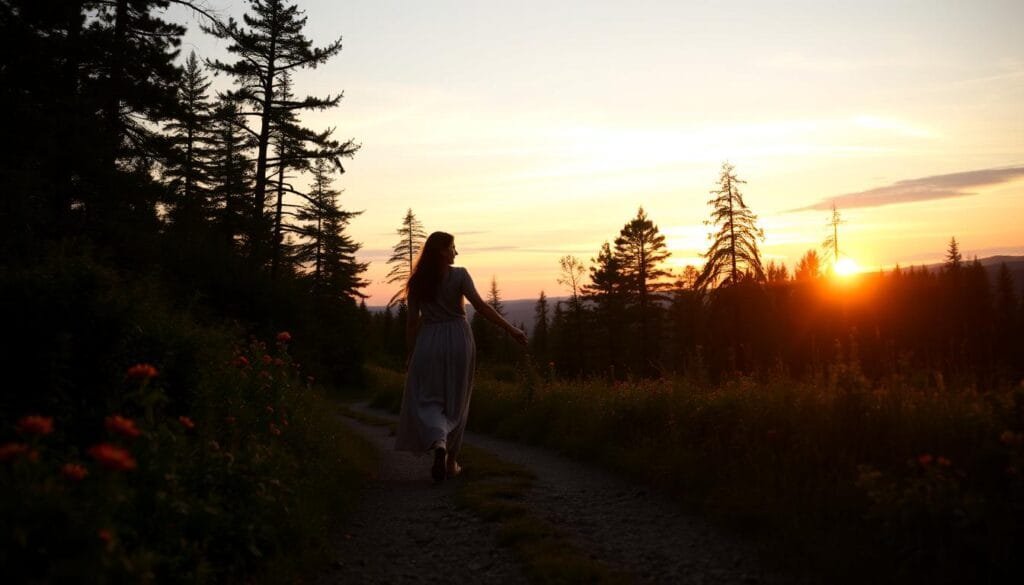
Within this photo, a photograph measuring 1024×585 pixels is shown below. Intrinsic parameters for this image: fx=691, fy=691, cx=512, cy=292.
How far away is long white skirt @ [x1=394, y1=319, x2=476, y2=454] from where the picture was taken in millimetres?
7723

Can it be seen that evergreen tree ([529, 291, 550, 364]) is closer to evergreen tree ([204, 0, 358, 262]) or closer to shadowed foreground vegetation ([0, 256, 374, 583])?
evergreen tree ([204, 0, 358, 262])

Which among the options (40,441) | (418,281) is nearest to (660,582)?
(40,441)

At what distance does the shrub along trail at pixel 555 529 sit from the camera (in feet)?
15.0

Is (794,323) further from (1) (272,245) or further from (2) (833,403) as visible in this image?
(2) (833,403)

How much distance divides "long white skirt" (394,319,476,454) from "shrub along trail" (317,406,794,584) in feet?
1.81

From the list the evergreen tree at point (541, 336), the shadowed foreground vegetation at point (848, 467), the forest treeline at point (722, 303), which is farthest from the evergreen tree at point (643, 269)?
the shadowed foreground vegetation at point (848, 467)

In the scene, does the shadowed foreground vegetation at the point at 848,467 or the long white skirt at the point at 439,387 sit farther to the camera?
the long white skirt at the point at 439,387

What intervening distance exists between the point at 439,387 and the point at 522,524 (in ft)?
8.75

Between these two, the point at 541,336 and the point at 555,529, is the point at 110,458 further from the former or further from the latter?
the point at 541,336

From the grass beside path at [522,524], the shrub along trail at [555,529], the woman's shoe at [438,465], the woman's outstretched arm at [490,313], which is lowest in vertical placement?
the shrub along trail at [555,529]

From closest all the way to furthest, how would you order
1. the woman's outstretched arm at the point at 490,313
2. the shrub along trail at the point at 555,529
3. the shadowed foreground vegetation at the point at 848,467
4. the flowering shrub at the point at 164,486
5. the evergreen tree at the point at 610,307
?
the flowering shrub at the point at 164,486, the shadowed foreground vegetation at the point at 848,467, the shrub along trail at the point at 555,529, the woman's outstretched arm at the point at 490,313, the evergreen tree at the point at 610,307

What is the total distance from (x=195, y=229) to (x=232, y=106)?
178 inches

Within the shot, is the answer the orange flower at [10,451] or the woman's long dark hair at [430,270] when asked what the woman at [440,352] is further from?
the orange flower at [10,451]

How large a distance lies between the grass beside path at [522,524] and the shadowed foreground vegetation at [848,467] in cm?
125
